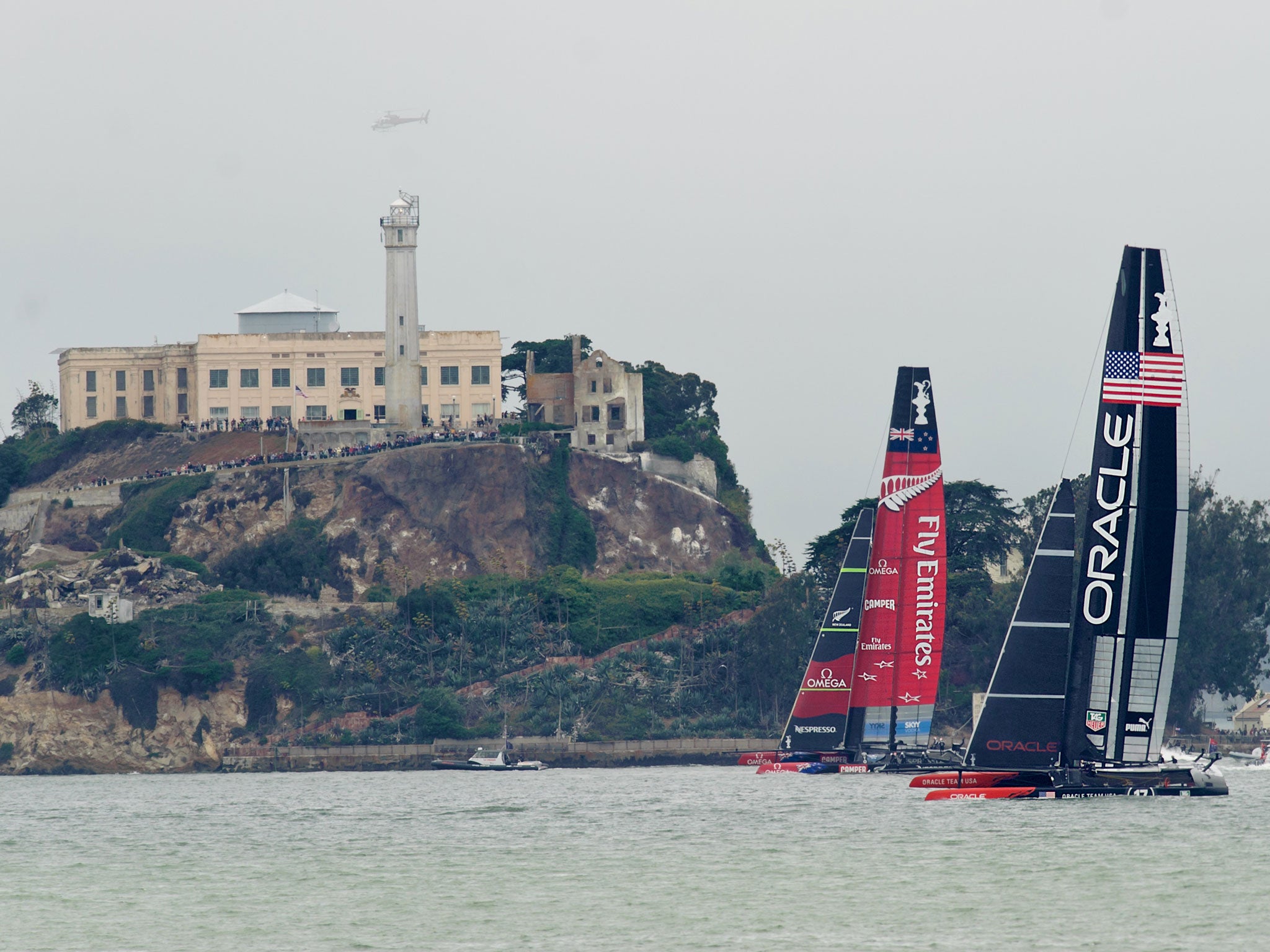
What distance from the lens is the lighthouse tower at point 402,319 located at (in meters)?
124

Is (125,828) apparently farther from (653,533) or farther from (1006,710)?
(653,533)

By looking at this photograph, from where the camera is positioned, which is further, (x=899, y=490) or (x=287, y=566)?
(x=287, y=566)

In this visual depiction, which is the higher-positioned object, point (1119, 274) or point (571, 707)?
point (1119, 274)

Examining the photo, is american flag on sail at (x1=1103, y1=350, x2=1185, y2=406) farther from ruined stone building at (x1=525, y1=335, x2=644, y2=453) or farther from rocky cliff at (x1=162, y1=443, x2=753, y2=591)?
ruined stone building at (x1=525, y1=335, x2=644, y2=453)

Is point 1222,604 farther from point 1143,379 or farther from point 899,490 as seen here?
point 1143,379

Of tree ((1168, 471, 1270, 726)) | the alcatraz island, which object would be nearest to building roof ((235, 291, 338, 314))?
the alcatraz island

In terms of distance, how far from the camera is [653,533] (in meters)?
130

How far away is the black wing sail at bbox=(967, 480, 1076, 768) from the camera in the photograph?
46.5 m

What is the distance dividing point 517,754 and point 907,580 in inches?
1570

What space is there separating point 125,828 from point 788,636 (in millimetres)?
49276

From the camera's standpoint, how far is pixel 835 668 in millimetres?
68375

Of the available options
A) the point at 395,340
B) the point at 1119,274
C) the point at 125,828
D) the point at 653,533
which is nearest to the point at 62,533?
the point at 395,340

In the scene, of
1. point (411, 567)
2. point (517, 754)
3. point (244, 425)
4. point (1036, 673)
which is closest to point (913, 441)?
point (1036, 673)

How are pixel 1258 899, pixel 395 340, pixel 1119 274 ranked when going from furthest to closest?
pixel 395 340 < pixel 1119 274 < pixel 1258 899
